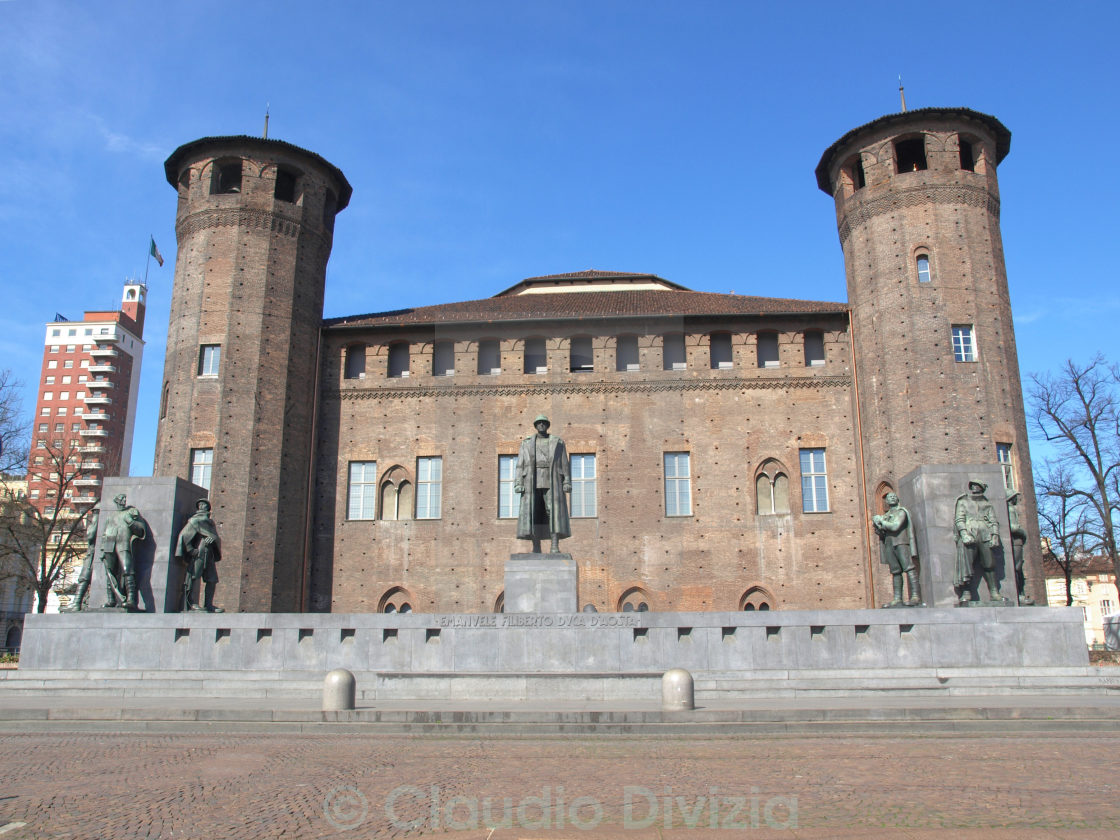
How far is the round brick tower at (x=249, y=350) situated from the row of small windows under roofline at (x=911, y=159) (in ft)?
62.5

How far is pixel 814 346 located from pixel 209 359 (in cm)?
2095

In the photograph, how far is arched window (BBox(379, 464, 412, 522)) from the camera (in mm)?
31500

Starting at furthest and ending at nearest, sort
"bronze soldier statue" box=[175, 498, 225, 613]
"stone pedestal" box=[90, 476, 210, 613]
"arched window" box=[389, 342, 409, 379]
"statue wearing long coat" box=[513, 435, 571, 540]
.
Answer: "arched window" box=[389, 342, 409, 379], "bronze soldier statue" box=[175, 498, 225, 613], "stone pedestal" box=[90, 476, 210, 613], "statue wearing long coat" box=[513, 435, 571, 540]

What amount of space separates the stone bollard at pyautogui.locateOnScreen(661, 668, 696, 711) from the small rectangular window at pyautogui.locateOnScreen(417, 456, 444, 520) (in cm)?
1993

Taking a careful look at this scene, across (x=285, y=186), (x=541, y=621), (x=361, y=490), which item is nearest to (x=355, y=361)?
(x=361, y=490)

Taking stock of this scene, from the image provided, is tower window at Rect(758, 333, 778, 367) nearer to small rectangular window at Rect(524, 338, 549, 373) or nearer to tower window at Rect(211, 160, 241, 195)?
small rectangular window at Rect(524, 338, 549, 373)

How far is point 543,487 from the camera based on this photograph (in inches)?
690

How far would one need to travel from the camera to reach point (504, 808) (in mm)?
7078

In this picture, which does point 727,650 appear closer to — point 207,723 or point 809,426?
point 207,723

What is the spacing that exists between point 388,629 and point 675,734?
24.3 ft

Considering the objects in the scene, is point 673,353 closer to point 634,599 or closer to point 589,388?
point 589,388

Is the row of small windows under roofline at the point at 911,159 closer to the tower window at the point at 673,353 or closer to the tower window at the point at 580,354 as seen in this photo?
the tower window at the point at 673,353

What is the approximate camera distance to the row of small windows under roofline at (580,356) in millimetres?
32219
